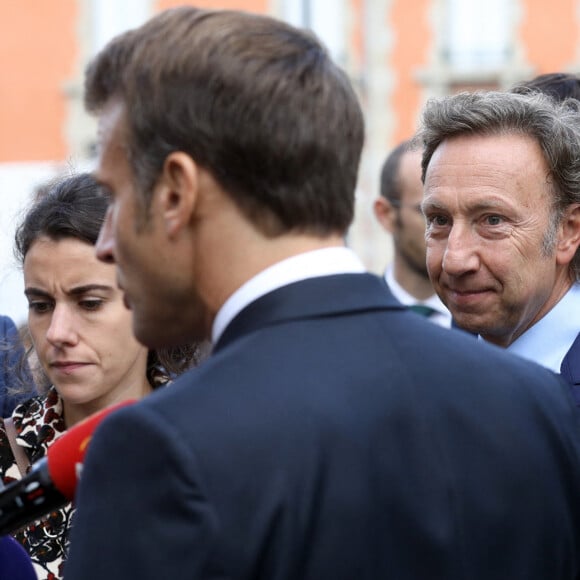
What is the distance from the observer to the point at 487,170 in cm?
341

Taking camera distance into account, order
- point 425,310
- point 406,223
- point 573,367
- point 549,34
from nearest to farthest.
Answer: point 573,367 < point 425,310 < point 406,223 < point 549,34

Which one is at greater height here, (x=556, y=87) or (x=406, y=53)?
(x=556, y=87)

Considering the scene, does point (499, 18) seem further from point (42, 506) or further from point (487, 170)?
point (42, 506)

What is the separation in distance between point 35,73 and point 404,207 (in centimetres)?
1694

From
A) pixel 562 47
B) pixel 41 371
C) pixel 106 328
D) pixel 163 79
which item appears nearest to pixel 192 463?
pixel 163 79

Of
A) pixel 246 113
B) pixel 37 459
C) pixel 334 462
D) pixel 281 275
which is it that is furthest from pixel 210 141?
pixel 37 459

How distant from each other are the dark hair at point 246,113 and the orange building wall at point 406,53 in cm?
2047

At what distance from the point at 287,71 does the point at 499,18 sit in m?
21.4

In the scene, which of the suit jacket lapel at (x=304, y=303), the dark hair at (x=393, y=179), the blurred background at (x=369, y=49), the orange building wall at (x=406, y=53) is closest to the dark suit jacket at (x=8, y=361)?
the suit jacket lapel at (x=304, y=303)

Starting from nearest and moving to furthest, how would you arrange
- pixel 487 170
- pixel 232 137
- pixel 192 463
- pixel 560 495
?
1. pixel 192 463
2. pixel 232 137
3. pixel 560 495
4. pixel 487 170

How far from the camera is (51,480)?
76.7 inches

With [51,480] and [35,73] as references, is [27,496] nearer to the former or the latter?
[51,480]

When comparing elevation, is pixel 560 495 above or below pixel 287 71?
below

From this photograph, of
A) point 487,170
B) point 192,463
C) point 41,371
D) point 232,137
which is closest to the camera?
point 192,463
